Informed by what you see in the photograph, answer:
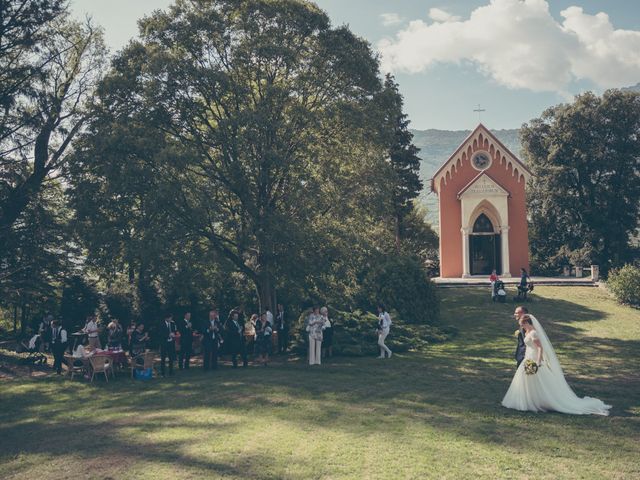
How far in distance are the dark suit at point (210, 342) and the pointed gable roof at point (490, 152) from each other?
2453cm

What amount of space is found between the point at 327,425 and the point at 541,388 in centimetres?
421

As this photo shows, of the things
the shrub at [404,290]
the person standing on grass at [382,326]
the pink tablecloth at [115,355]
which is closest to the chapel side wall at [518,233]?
the shrub at [404,290]

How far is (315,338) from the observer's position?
619 inches

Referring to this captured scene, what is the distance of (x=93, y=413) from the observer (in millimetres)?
10914

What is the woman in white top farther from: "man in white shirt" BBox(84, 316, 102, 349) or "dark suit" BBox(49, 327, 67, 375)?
"dark suit" BBox(49, 327, 67, 375)

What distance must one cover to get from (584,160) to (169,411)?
38.5 metres

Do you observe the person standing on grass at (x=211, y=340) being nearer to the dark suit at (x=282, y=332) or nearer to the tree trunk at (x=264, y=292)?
the dark suit at (x=282, y=332)

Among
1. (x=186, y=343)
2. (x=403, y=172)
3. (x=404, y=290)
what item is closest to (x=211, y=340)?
(x=186, y=343)

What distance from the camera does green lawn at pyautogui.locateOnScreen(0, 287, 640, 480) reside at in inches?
289

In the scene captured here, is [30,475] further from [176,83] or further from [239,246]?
[176,83]

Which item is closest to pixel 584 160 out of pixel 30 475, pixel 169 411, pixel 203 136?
pixel 203 136

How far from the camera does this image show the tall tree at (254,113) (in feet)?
56.1

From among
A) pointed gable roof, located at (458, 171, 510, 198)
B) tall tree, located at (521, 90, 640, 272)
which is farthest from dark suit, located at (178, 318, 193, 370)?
tall tree, located at (521, 90, 640, 272)

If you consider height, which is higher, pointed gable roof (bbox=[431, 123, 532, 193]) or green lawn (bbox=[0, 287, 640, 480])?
pointed gable roof (bbox=[431, 123, 532, 193])
